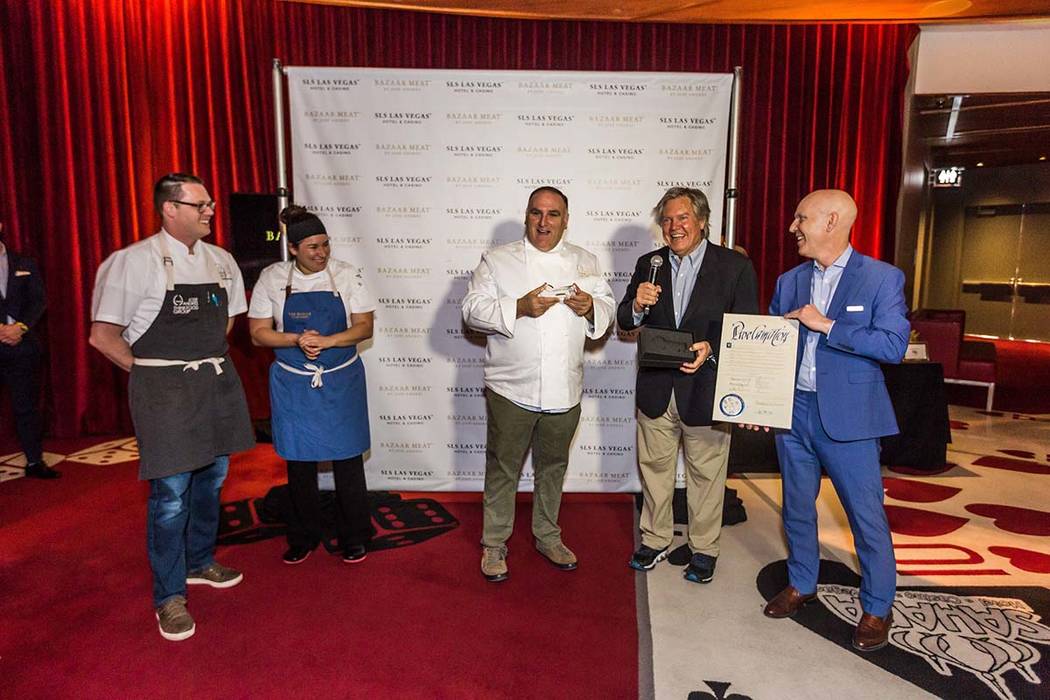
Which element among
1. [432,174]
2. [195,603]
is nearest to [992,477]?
[432,174]

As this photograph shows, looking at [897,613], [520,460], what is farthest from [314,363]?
[897,613]

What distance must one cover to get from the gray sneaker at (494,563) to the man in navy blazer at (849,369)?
4.42 feet

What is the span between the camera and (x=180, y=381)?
2.55 metres

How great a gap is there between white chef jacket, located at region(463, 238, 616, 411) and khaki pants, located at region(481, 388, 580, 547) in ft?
0.25

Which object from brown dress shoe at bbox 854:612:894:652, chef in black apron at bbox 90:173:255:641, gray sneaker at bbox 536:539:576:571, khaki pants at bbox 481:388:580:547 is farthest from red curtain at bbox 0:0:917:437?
brown dress shoe at bbox 854:612:894:652

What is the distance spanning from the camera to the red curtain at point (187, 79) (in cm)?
526

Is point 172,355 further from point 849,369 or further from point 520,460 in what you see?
A: point 849,369

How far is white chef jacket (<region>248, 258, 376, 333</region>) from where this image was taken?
3006mm

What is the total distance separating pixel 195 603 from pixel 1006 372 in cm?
999

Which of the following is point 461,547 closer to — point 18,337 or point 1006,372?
point 18,337

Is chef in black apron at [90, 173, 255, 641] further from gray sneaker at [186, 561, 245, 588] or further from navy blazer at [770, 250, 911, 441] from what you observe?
navy blazer at [770, 250, 911, 441]

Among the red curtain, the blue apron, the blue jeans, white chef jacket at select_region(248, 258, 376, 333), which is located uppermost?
the red curtain

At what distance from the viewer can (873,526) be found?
2.40 metres

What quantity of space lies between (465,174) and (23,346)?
3175mm
